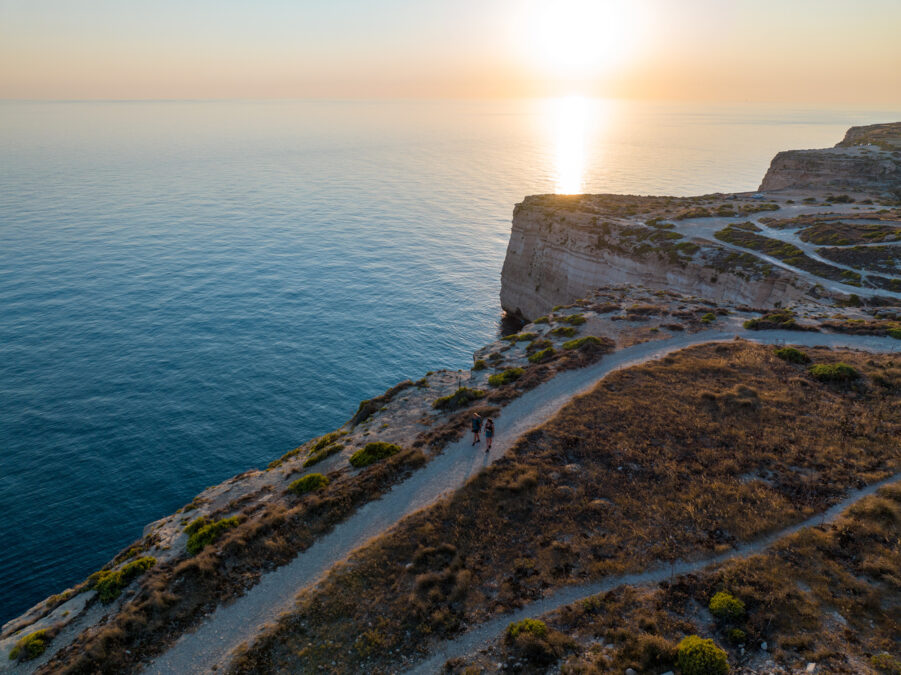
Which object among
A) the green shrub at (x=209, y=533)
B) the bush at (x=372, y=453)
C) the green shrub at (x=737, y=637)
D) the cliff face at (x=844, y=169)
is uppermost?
the cliff face at (x=844, y=169)

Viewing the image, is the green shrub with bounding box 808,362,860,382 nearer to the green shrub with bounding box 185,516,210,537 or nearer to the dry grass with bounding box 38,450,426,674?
the dry grass with bounding box 38,450,426,674

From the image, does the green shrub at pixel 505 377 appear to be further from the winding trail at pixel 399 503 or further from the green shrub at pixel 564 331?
the green shrub at pixel 564 331

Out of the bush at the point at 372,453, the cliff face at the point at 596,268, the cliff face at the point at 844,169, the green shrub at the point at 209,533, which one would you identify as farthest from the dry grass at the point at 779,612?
the cliff face at the point at 844,169

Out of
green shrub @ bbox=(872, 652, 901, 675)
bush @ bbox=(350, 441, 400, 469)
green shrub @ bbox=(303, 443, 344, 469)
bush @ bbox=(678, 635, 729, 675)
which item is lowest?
green shrub @ bbox=(303, 443, 344, 469)

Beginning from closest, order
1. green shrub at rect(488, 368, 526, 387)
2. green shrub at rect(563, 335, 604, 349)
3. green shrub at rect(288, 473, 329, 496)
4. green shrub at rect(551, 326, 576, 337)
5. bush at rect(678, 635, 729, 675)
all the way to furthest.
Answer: bush at rect(678, 635, 729, 675) → green shrub at rect(288, 473, 329, 496) → green shrub at rect(488, 368, 526, 387) → green shrub at rect(563, 335, 604, 349) → green shrub at rect(551, 326, 576, 337)

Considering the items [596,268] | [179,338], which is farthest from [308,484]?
[596,268]

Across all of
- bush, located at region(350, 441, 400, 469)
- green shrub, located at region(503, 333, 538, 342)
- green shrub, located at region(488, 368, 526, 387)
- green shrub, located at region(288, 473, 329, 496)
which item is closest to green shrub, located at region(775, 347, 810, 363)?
green shrub, located at region(488, 368, 526, 387)
